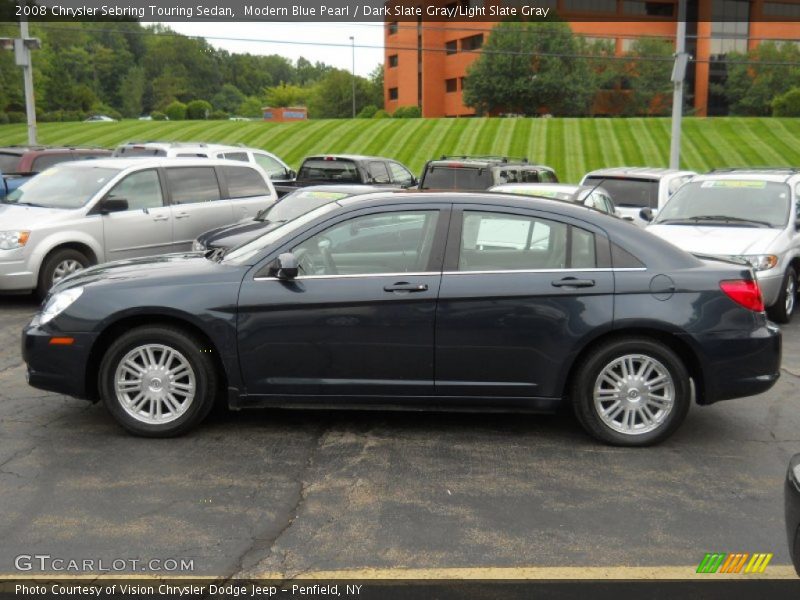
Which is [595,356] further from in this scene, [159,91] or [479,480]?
[159,91]

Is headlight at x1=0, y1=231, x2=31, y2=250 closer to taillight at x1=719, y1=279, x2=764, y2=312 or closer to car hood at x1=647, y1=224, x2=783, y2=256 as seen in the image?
car hood at x1=647, y1=224, x2=783, y2=256

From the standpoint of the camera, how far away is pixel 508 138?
48719mm

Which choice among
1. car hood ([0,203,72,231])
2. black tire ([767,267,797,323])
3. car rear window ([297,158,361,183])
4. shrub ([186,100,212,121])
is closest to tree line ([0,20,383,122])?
shrub ([186,100,212,121])

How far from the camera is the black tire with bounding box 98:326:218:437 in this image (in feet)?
19.1

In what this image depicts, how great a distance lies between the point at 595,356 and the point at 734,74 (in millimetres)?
68830

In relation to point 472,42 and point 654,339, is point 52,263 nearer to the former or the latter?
point 654,339

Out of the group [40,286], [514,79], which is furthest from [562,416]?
[514,79]

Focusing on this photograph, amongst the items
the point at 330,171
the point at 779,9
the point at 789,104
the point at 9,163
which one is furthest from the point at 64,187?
the point at 779,9

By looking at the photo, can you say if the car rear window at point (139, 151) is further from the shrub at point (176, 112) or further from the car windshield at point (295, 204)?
the shrub at point (176, 112)

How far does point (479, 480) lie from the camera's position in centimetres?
524

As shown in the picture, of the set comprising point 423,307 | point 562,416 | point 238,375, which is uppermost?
point 423,307

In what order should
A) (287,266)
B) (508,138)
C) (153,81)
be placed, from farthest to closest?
(153,81), (508,138), (287,266)

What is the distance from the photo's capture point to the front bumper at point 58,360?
5.85m

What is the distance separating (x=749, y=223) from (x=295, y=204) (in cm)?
573
